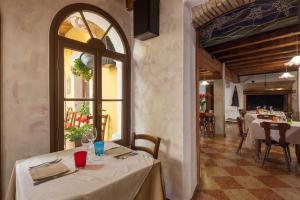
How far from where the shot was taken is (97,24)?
2273 mm

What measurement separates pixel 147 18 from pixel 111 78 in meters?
0.96

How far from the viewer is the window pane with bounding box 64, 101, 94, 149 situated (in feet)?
6.37

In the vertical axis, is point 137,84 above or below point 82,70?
below

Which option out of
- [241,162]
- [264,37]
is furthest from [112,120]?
[264,37]

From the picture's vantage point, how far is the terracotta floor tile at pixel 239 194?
2109 millimetres

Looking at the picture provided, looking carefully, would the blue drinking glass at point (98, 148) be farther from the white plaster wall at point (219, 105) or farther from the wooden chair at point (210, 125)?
the white plaster wall at point (219, 105)

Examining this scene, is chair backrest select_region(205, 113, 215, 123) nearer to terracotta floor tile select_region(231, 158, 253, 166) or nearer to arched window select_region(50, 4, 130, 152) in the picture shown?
terracotta floor tile select_region(231, 158, 253, 166)

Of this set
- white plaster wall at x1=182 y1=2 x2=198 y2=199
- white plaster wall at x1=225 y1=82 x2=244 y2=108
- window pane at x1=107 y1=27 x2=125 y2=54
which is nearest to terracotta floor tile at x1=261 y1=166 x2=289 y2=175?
white plaster wall at x1=182 y1=2 x2=198 y2=199

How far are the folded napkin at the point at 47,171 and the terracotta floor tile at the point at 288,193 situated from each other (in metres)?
2.65

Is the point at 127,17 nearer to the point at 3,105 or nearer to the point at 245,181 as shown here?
the point at 3,105

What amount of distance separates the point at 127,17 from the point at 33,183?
2376mm

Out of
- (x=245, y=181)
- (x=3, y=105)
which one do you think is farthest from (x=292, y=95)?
(x=3, y=105)

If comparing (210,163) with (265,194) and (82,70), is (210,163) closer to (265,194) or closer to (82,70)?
(265,194)

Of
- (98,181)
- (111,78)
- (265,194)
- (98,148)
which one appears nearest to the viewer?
(98,181)
